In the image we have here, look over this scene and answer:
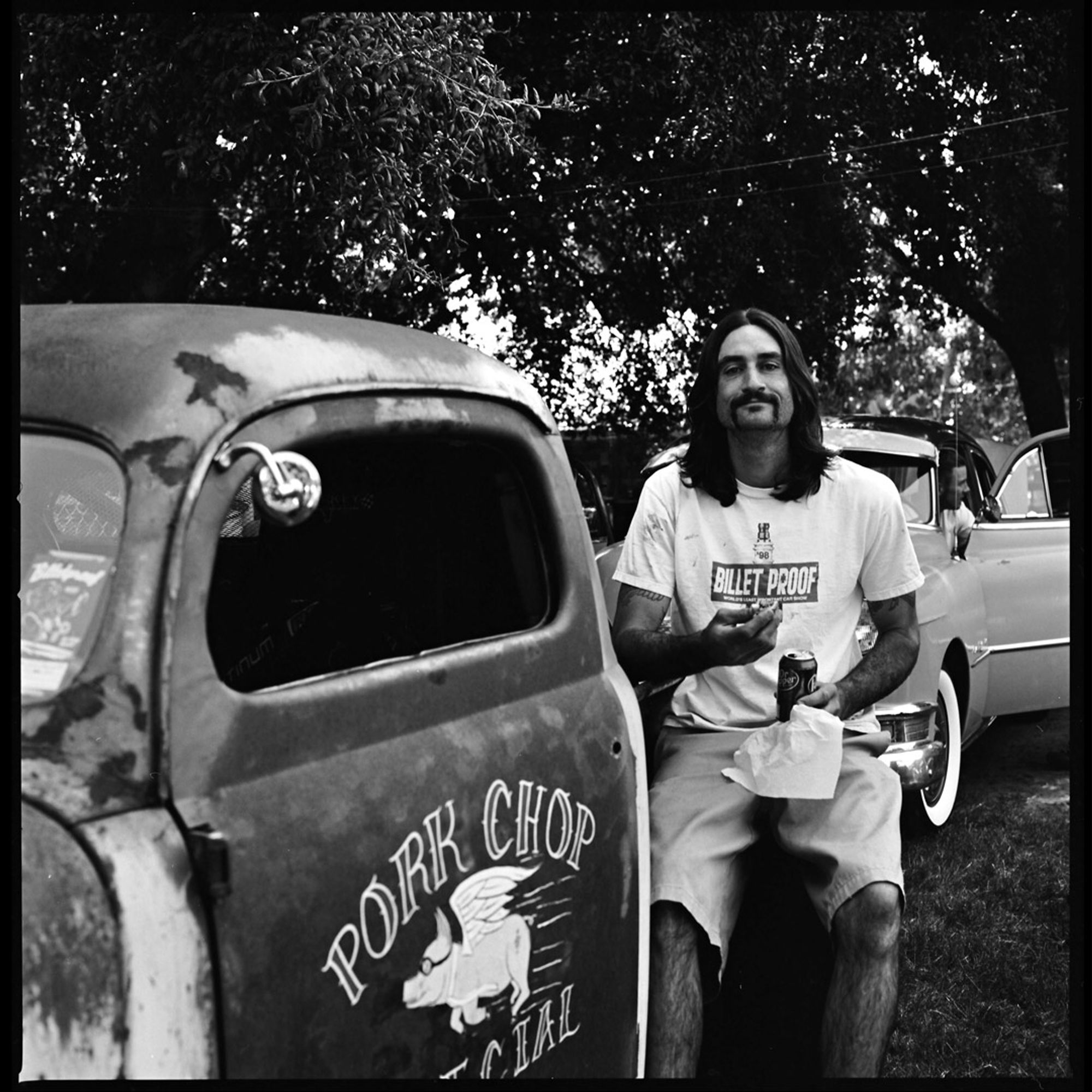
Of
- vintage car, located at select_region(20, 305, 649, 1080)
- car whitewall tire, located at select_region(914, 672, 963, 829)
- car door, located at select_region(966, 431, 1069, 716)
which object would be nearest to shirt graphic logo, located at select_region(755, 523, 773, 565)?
vintage car, located at select_region(20, 305, 649, 1080)

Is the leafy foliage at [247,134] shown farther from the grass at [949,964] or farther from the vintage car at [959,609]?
the grass at [949,964]

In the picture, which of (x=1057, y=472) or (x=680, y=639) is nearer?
(x=680, y=639)

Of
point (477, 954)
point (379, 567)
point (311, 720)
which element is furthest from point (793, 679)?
point (311, 720)

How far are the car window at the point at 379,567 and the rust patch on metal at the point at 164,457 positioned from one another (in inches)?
21.1

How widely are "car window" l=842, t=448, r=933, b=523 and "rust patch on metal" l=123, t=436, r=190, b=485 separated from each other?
186 inches

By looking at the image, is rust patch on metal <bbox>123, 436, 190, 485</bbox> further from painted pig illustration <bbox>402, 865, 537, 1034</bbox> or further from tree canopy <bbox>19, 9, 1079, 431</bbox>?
tree canopy <bbox>19, 9, 1079, 431</bbox>

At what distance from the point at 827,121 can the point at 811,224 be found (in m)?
1.00

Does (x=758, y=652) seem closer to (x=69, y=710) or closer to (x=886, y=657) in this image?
(x=886, y=657)

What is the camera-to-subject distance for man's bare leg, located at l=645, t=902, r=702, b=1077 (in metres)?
2.43

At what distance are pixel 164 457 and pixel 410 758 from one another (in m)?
0.57

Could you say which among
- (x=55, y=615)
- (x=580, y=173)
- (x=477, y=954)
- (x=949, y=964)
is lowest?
(x=949, y=964)

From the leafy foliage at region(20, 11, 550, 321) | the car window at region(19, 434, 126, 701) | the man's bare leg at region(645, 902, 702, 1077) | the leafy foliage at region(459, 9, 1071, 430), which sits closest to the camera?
the car window at region(19, 434, 126, 701)

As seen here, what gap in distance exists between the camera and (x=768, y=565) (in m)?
2.82

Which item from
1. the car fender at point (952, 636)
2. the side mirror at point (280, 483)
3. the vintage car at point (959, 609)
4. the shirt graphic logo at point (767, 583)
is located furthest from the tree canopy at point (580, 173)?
the side mirror at point (280, 483)
